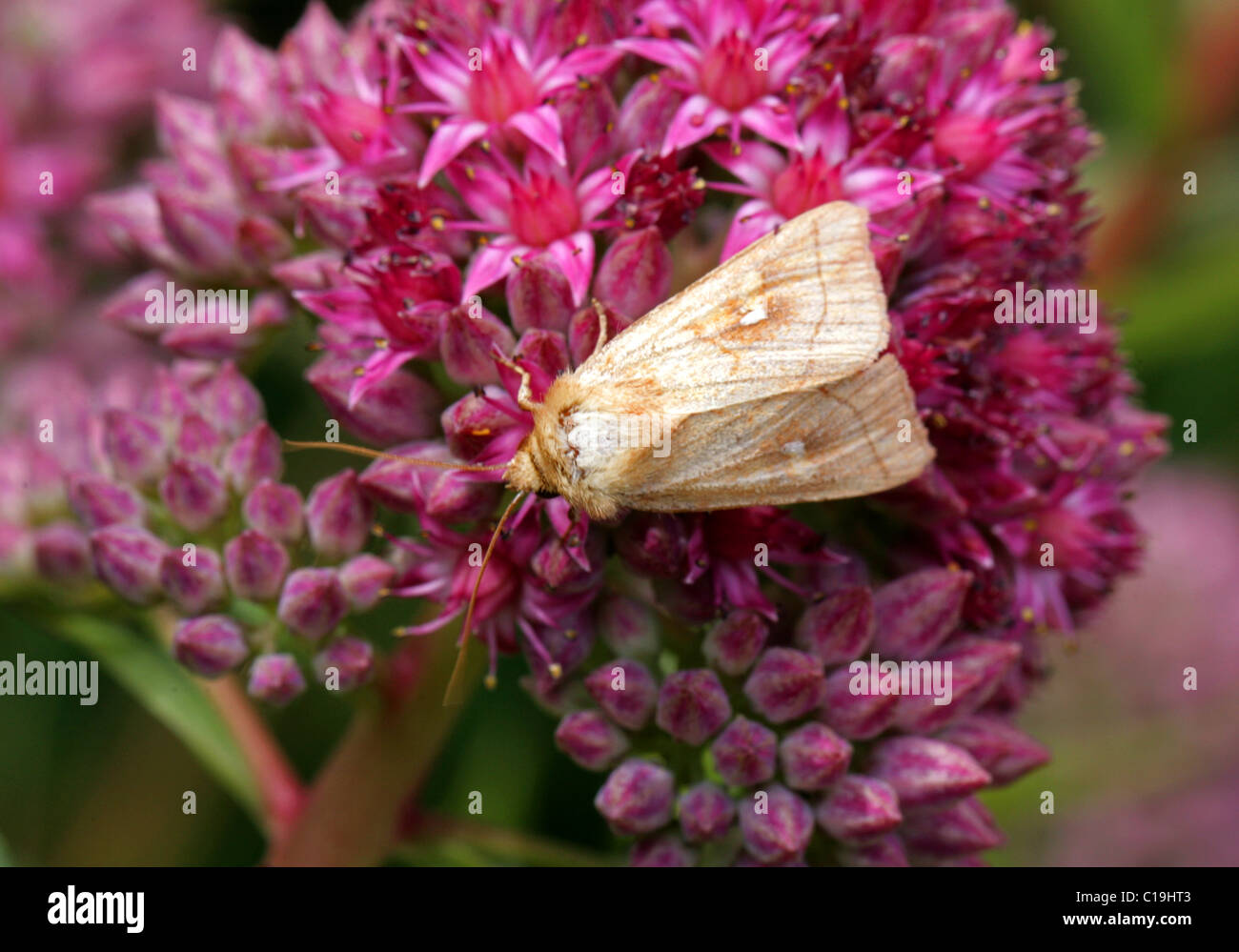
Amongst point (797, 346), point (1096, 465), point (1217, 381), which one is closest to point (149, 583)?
point (797, 346)

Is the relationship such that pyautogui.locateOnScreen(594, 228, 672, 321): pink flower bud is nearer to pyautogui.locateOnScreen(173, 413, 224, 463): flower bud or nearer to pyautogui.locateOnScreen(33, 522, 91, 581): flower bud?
pyautogui.locateOnScreen(173, 413, 224, 463): flower bud

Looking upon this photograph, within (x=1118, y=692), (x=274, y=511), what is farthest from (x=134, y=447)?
(x=1118, y=692)

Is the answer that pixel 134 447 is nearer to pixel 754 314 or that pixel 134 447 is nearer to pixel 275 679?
pixel 275 679

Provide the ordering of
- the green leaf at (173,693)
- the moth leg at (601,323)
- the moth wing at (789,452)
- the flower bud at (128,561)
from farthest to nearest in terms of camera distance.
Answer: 1. the green leaf at (173,693)
2. the flower bud at (128,561)
3. the moth leg at (601,323)
4. the moth wing at (789,452)

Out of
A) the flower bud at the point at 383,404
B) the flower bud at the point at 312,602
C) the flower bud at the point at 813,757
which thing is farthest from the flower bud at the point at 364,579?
the flower bud at the point at 813,757

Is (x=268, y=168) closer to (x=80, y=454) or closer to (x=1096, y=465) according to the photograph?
(x=80, y=454)

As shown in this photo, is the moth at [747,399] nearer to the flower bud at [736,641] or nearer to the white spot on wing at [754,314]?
the white spot on wing at [754,314]

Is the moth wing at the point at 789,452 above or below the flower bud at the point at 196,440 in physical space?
below
